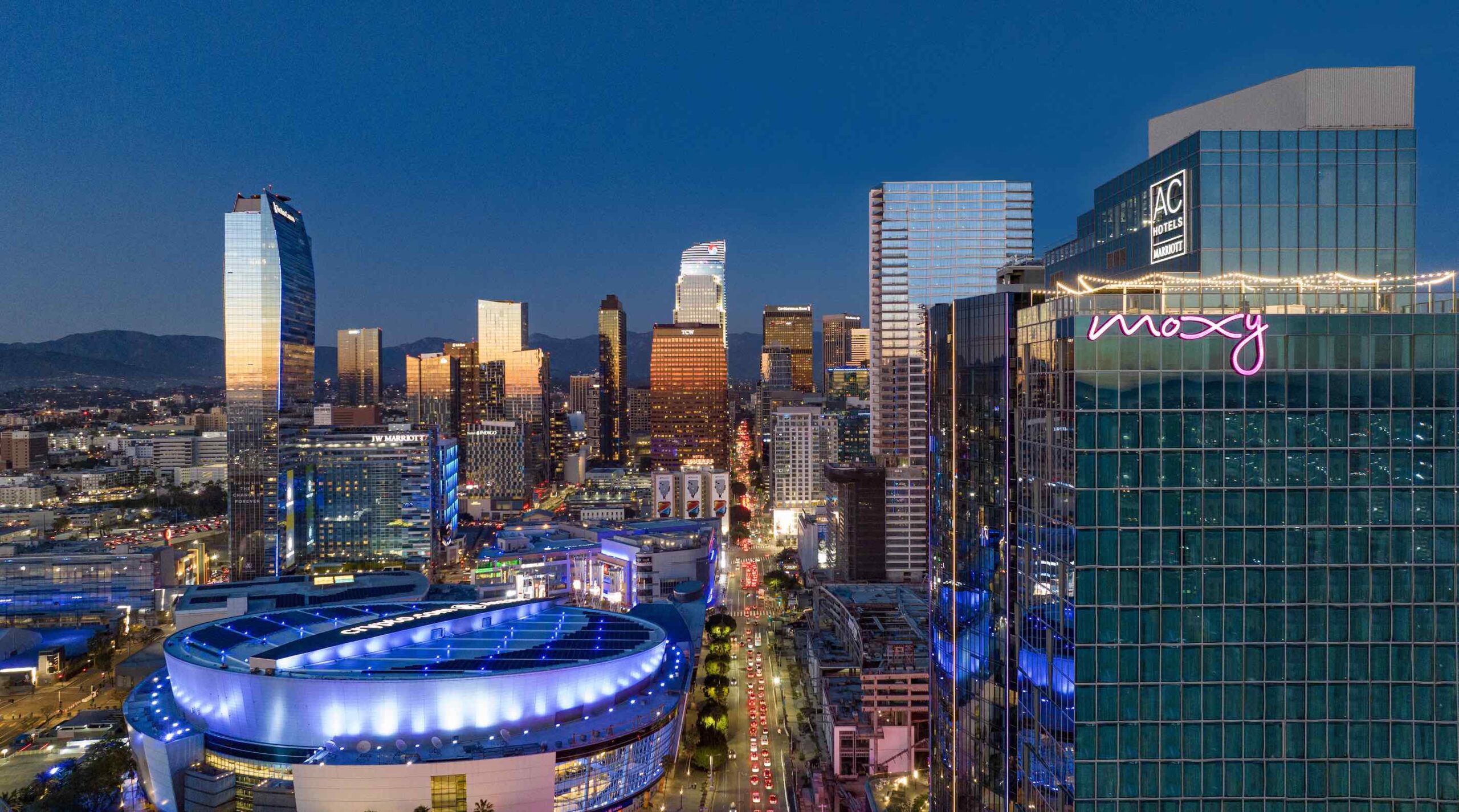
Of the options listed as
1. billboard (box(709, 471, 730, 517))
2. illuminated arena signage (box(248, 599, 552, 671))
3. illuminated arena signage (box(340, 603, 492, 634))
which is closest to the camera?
illuminated arena signage (box(248, 599, 552, 671))

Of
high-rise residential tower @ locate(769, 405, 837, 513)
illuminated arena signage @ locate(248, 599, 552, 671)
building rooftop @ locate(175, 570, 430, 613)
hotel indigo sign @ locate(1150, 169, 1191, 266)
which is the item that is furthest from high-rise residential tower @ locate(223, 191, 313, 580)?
hotel indigo sign @ locate(1150, 169, 1191, 266)

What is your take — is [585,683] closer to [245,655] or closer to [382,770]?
[382,770]

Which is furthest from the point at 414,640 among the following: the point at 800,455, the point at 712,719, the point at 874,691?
the point at 800,455

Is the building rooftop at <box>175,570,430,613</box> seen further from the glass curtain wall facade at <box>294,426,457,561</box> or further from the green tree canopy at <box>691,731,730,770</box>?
the green tree canopy at <box>691,731,730,770</box>

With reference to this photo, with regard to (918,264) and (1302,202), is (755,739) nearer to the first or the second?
(1302,202)

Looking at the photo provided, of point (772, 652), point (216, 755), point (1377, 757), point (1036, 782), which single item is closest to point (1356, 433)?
point (1377, 757)
